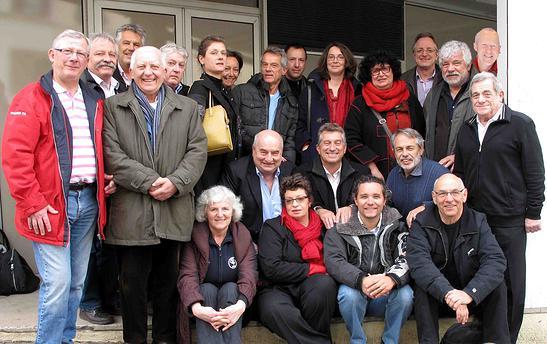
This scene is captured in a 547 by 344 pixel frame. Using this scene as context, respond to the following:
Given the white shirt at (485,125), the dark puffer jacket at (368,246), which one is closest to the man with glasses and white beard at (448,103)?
the white shirt at (485,125)

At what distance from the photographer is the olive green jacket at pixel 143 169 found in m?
3.25

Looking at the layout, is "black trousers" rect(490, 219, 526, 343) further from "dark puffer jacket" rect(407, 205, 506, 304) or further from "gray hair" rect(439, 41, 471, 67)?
"gray hair" rect(439, 41, 471, 67)

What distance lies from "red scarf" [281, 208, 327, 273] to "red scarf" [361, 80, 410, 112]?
109 cm

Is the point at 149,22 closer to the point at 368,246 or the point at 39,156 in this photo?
the point at 39,156

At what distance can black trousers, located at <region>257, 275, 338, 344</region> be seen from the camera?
3.57 m

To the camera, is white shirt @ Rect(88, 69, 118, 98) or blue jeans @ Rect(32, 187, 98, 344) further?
white shirt @ Rect(88, 69, 118, 98)

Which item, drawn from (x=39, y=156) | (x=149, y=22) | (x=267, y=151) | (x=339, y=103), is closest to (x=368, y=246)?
(x=267, y=151)

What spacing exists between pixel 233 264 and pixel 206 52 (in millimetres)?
1392

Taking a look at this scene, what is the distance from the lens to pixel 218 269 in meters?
3.62

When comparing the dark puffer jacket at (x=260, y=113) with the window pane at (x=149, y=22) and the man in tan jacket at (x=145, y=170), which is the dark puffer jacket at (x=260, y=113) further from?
the window pane at (x=149, y=22)

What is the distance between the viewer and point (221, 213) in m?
3.56

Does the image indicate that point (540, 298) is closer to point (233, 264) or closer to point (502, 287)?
point (502, 287)

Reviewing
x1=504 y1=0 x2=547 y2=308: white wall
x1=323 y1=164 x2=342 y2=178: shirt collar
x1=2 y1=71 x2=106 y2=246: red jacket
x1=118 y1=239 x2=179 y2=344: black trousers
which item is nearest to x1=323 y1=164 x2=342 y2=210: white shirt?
x1=323 y1=164 x2=342 y2=178: shirt collar

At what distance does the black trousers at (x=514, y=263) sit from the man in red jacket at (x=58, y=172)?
2.38m
